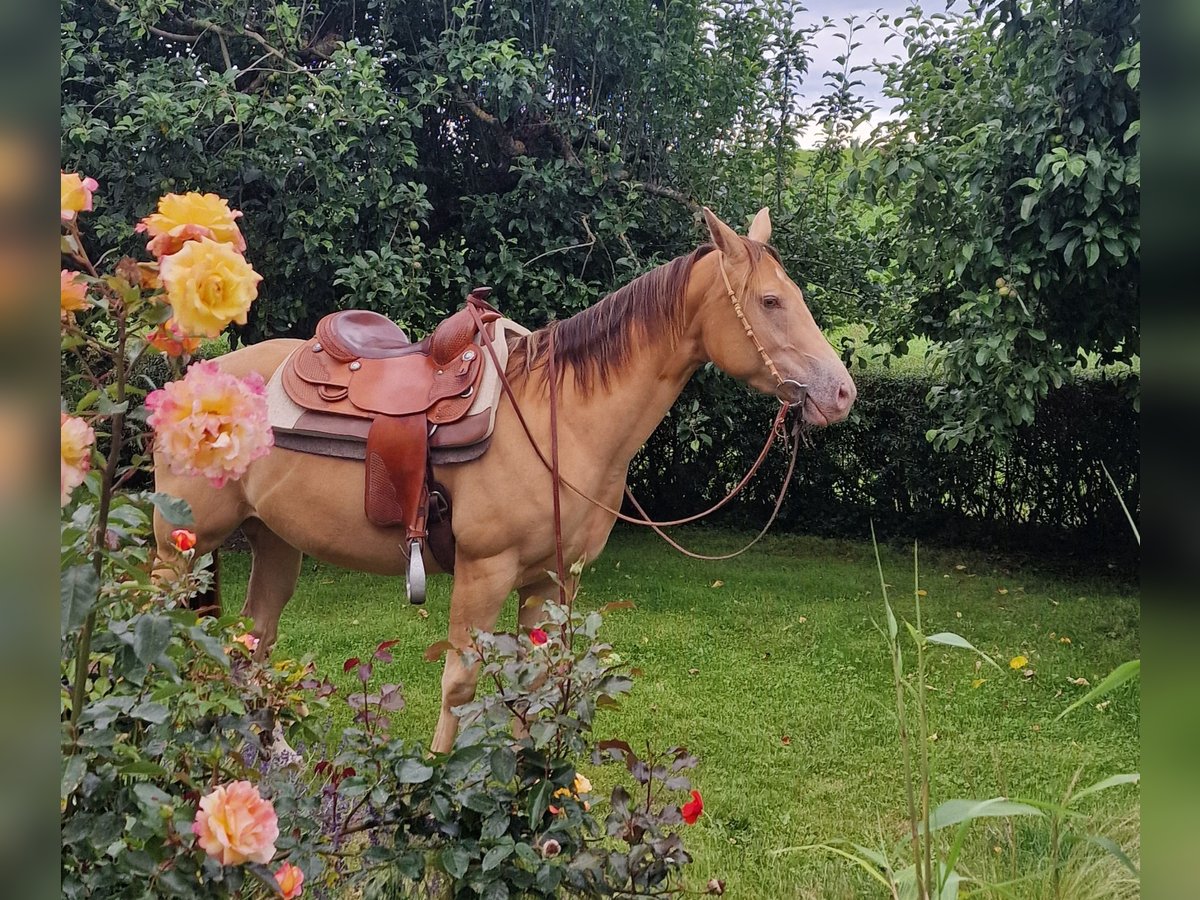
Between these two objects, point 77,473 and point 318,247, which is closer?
point 77,473

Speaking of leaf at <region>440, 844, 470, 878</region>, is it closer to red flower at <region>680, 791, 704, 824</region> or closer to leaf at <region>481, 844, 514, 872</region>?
leaf at <region>481, 844, 514, 872</region>

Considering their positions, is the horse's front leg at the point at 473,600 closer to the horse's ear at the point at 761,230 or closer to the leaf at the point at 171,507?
the horse's ear at the point at 761,230

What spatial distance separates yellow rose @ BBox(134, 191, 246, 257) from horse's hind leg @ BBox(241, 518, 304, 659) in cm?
218

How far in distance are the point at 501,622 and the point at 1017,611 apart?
3.22 metres

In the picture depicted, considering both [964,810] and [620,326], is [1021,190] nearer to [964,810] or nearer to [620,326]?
[620,326]

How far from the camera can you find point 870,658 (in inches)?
186

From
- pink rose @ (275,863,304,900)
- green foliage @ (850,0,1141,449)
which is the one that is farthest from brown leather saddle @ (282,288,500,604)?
green foliage @ (850,0,1141,449)

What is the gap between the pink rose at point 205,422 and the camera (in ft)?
3.23

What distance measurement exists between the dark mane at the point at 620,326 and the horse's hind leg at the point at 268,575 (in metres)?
1.12

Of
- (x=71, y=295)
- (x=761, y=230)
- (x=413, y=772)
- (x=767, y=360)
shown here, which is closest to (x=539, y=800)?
(x=413, y=772)
